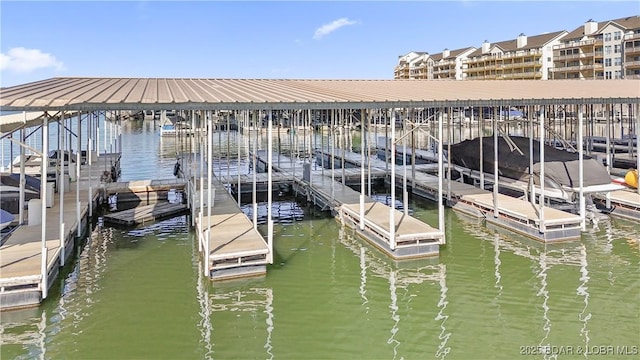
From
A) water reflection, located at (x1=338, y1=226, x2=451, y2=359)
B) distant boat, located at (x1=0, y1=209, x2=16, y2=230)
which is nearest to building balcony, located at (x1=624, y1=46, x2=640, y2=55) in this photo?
water reflection, located at (x1=338, y1=226, x2=451, y2=359)

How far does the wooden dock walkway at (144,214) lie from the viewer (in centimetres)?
1600

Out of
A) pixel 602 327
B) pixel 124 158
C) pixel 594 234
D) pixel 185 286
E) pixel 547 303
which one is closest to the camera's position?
pixel 602 327

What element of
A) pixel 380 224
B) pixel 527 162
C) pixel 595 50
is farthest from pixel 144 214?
pixel 595 50

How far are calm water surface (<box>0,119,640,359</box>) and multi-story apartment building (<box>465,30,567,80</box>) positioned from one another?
6937 centimetres

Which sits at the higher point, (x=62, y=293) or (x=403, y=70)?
(x=403, y=70)

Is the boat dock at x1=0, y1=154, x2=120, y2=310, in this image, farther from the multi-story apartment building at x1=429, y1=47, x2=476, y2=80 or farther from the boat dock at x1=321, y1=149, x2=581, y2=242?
the multi-story apartment building at x1=429, y1=47, x2=476, y2=80

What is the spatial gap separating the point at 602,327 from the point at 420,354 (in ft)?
11.5

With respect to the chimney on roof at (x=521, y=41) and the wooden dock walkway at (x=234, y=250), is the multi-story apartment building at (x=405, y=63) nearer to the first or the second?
the chimney on roof at (x=521, y=41)

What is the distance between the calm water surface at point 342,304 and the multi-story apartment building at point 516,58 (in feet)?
228

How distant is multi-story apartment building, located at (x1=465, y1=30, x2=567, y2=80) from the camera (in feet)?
246

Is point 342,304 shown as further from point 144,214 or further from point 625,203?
point 625,203

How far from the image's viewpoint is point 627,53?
61.9 metres

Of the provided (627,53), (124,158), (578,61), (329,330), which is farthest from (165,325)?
(578,61)

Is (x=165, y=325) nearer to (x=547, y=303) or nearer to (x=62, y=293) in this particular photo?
(x=62, y=293)
